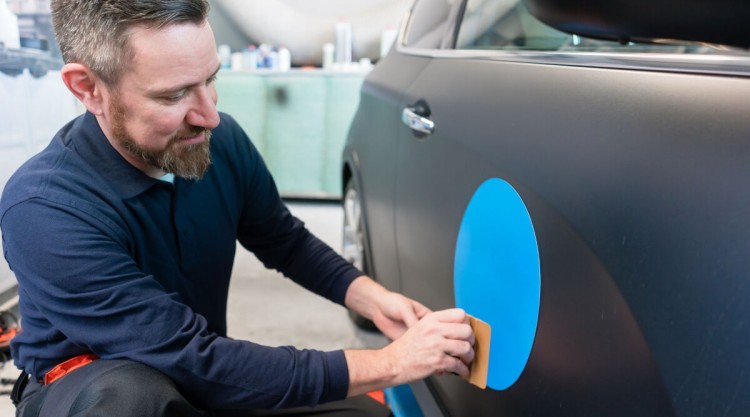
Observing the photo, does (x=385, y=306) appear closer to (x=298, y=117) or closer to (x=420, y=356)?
(x=420, y=356)

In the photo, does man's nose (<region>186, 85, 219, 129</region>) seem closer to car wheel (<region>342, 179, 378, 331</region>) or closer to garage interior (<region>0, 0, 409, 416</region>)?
car wheel (<region>342, 179, 378, 331</region>)

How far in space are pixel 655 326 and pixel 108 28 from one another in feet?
2.98

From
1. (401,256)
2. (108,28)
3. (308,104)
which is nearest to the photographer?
(108,28)

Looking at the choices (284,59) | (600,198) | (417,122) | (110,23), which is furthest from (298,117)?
(600,198)

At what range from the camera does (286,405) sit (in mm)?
1063

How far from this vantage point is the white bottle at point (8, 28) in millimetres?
2266

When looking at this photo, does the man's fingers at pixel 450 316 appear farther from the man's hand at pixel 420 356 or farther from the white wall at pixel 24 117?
the white wall at pixel 24 117

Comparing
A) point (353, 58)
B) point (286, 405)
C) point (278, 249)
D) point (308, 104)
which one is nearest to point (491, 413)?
point (286, 405)

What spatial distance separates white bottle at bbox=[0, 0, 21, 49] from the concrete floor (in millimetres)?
1136

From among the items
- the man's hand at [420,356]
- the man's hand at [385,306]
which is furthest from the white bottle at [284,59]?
the man's hand at [420,356]

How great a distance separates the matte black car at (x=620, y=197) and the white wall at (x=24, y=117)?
1830 mm

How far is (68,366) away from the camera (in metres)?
1.12

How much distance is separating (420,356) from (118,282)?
50 cm

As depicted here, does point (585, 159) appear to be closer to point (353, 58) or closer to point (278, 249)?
point (278, 249)
